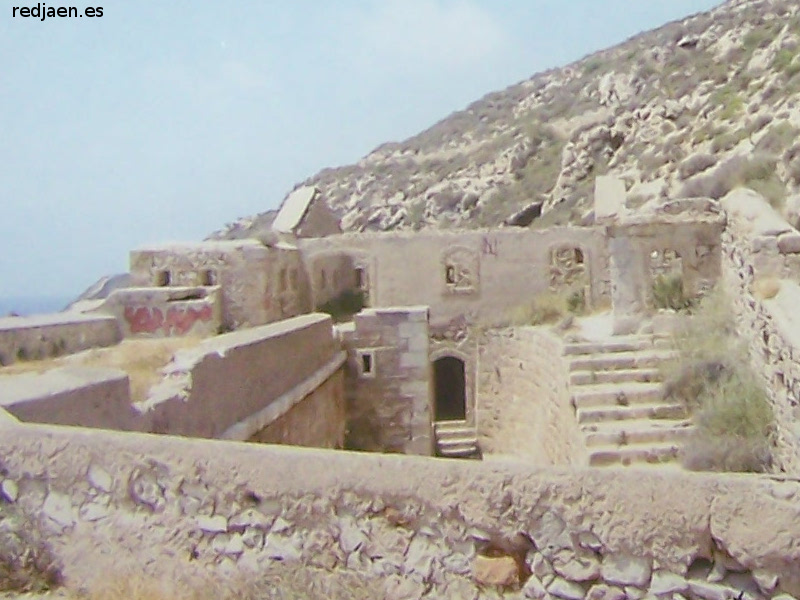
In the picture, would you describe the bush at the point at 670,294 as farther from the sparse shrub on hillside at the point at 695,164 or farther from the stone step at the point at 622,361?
the sparse shrub on hillside at the point at 695,164

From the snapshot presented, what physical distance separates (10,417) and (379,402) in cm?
825

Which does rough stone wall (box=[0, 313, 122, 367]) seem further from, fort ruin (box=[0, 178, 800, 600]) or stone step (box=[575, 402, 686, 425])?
stone step (box=[575, 402, 686, 425])

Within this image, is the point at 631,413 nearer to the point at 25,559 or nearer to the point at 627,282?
the point at 627,282

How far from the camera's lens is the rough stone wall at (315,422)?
26.9 feet

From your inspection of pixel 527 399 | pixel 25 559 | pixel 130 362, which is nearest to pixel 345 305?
pixel 527 399

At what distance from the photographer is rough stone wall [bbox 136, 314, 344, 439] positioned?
6.08m

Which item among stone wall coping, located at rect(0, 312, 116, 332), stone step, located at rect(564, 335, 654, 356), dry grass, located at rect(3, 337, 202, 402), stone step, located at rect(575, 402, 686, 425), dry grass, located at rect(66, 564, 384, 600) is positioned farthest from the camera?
stone step, located at rect(564, 335, 654, 356)

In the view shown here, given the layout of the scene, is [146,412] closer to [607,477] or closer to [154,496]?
[154,496]

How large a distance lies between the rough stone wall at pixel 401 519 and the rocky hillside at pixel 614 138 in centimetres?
1046

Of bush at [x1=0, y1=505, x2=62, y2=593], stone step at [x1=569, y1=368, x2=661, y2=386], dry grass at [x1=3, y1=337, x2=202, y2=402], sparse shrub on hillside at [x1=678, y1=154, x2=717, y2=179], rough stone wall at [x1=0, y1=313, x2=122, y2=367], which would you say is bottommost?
stone step at [x1=569, y1=368, x2=661, y2=386]

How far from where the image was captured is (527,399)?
14.1 meters

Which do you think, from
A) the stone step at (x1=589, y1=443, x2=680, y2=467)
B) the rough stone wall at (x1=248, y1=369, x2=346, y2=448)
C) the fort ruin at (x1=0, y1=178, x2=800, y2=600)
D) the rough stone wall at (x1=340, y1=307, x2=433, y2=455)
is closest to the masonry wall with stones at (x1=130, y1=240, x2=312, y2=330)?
the fort ruin at (x1=0, y1=178, x2=800, y2=600)

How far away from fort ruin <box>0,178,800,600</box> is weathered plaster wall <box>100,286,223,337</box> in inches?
1.5

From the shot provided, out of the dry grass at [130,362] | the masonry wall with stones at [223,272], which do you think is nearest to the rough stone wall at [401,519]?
the dry grass at [130,362]
